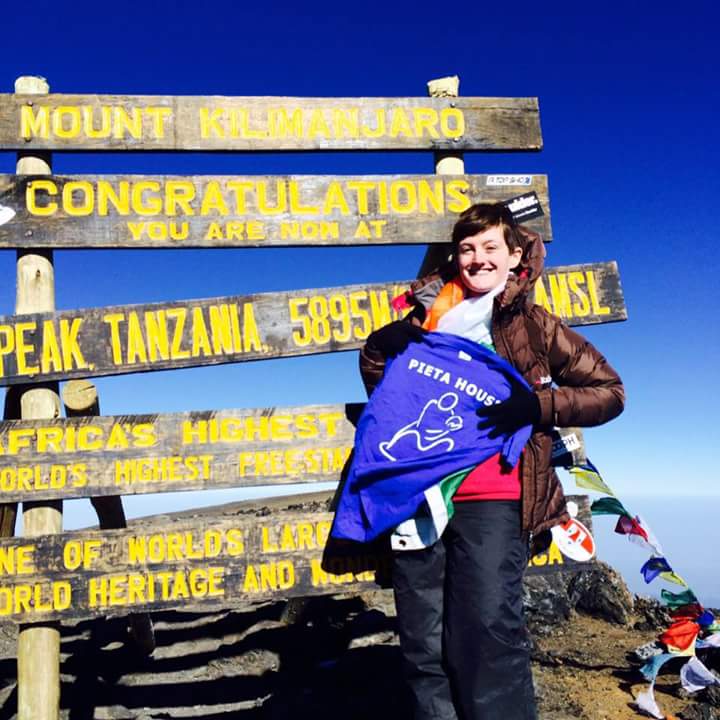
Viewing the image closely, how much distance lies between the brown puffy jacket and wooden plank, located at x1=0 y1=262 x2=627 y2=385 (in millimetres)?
1048

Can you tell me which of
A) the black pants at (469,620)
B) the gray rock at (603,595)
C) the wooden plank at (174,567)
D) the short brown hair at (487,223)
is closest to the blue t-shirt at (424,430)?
the black pants at (469,620)

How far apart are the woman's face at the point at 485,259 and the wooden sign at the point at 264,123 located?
1.76 m

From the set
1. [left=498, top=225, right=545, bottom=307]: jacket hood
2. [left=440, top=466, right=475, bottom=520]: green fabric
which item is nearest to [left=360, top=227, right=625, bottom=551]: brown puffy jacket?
[left=498, top=225, right=545, bottom=307]: jacket hood

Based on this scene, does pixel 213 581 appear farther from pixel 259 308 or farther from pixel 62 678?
pixel 62 678

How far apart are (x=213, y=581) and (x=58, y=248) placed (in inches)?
100

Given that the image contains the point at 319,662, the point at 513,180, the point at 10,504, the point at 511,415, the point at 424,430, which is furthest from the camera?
the point at 319,662

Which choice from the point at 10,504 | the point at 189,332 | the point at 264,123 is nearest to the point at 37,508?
the point at 10,504

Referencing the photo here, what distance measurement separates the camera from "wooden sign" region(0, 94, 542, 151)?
5105 millimetres

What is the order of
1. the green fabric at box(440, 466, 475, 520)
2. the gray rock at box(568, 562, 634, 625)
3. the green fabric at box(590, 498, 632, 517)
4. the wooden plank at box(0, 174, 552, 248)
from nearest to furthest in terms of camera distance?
the green fabric at box(440, 466, 475, 520) → the wooden plank at box(0, 174, 552, 248) → the green fabric at box(590, 498, 632, 517) → the gray rock at box(568, 562, 634, 625)

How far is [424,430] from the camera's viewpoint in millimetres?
3850

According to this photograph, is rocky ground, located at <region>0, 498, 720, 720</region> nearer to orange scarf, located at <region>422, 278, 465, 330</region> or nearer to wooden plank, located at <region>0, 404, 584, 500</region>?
wooden plank, located at <region>0, 404, 584, 500</region>

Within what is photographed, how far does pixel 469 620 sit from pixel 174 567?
7.20 feet

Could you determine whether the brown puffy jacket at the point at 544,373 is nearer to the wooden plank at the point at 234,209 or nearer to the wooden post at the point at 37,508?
the wooden plank at the point at 234,209

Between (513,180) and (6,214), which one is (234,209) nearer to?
(6,214)
